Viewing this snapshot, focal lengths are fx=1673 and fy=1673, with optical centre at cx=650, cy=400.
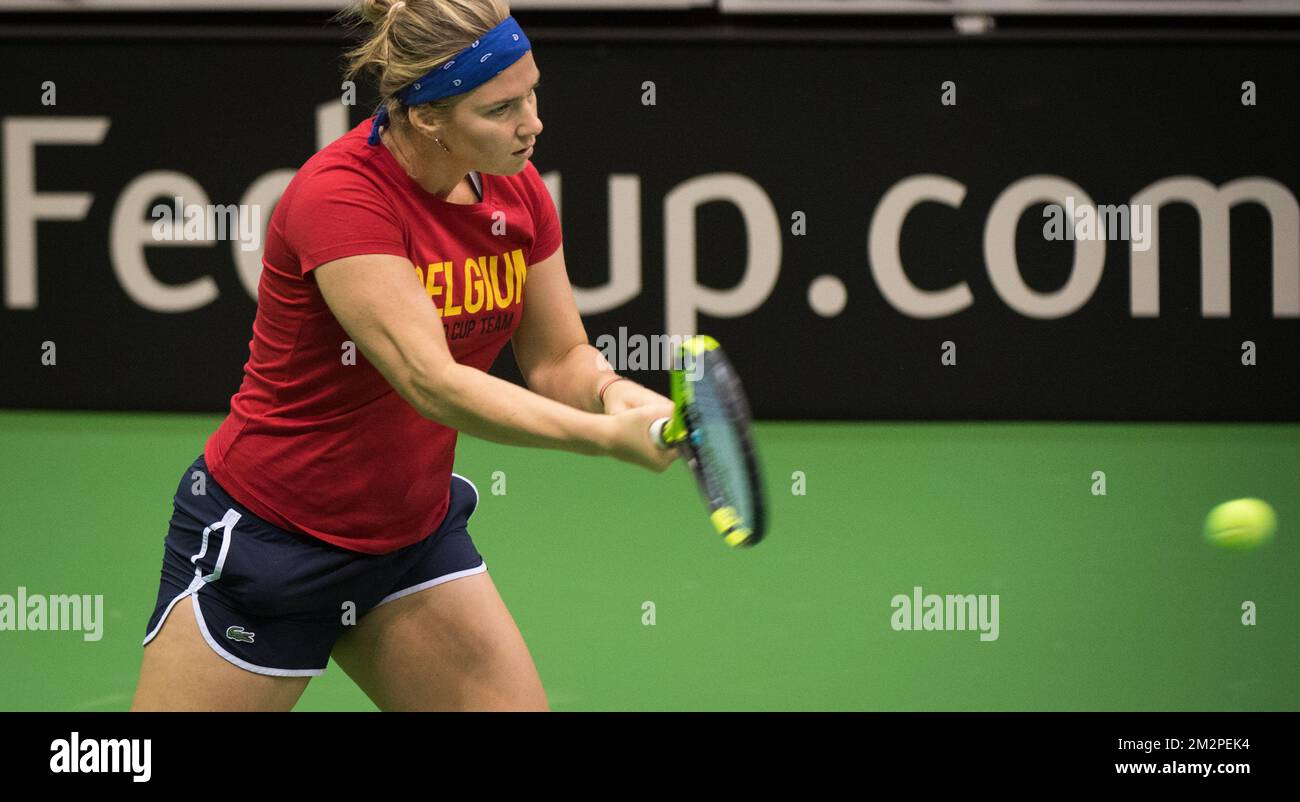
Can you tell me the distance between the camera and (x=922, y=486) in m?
6.06

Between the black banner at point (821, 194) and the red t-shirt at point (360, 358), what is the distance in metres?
3.95

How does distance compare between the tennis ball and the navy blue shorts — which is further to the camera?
the tennis ball

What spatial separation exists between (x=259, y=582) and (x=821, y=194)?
443cm

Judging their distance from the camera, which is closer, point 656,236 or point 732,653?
point 732,653

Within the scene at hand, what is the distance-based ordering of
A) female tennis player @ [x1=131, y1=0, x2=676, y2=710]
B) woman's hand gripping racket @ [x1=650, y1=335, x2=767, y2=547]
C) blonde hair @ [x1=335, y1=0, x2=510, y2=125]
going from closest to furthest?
woman's hand gripping racket @ [x1=650, y1=335, x2=767, y2=547], female tennis player @ [x1=131, y1=0, x2=676, y2=710], blonde hair @ [x1=335, y1=0, x2=510, y2=125]

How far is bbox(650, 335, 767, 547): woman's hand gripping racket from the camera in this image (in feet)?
7.48

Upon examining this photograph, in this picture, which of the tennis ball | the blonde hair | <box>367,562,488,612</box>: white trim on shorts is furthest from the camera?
the tennis ball

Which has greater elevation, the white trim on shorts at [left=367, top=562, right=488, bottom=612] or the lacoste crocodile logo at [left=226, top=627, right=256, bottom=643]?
the white trim on shorts at [left=367, top=562, right=488, bottom=612]

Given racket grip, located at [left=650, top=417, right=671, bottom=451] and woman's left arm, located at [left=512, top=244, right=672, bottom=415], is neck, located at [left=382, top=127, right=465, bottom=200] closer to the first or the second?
woman's left arm, located at [left=512, top=244, right=672, bottom=415]

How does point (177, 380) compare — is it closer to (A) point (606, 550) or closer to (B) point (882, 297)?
(A) point (606, 550)

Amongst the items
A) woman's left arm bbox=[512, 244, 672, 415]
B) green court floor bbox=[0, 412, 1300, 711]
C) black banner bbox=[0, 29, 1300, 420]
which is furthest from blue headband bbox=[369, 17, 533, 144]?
black banner bbox=[0, 29, 1300, 420]

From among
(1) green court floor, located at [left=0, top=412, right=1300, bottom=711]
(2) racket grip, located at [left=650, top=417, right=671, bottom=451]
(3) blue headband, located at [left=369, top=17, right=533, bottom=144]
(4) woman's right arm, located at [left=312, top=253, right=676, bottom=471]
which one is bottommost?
(1) green court floor, located at [left=0, top=412, right=1300, bottom=711]

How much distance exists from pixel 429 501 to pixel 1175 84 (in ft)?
15.8

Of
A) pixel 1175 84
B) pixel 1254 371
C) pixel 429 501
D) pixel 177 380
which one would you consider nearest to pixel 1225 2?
pixel 1175 84
